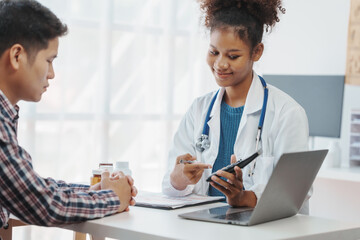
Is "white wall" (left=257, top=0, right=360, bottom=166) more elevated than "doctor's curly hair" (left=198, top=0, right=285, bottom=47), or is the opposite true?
"white wall" (left=257, top=0, right=360, bottom=166)

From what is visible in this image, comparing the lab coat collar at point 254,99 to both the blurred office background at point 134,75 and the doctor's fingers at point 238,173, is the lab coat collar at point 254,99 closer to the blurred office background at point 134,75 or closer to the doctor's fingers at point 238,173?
the doctor's fingers at point 238,173

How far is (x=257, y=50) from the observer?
2.11m

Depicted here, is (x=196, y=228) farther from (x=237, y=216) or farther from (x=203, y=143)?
(x=203, y=143)

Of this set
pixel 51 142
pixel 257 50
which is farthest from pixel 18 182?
pixel 51 142

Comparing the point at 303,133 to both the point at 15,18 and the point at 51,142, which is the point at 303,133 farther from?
the point at 51,142

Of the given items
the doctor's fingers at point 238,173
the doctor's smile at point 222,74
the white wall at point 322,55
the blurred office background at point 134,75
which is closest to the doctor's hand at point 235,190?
the doctor's fingers at point 238,173

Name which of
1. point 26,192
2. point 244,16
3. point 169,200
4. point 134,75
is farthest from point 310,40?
point 26,192

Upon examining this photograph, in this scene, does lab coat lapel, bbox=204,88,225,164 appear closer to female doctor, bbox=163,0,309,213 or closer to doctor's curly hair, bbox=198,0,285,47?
female doctor, bbox=163,0,309,213

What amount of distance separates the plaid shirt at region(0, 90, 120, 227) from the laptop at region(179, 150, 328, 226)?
0.30 meters

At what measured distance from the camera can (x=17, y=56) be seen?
4.91 ft

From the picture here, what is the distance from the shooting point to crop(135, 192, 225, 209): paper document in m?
1.77

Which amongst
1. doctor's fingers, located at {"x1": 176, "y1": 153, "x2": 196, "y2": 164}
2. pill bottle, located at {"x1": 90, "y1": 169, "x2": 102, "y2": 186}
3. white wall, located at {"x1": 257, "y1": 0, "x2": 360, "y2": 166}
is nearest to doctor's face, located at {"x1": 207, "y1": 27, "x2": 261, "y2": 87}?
doctor's fingers, located at {"x1": 176, "y1": 153, "x2": 196, "y2": 164}

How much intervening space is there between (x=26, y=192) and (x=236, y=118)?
910 mm

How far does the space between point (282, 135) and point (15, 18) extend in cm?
91
